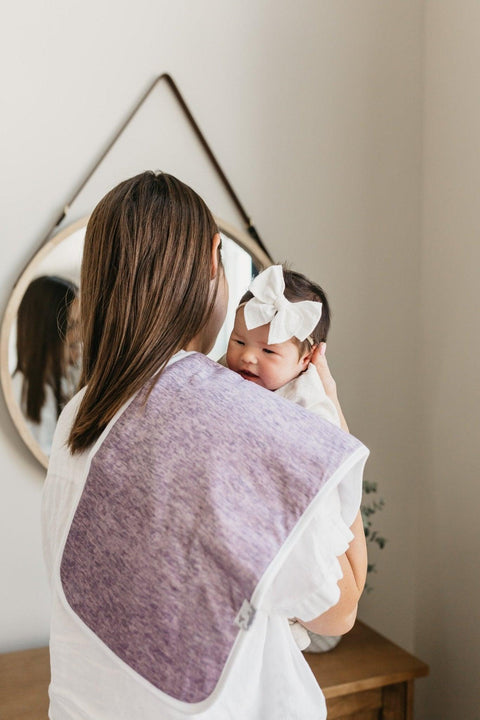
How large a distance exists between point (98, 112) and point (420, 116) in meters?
0.90

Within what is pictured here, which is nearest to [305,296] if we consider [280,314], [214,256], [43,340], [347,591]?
[280,314]

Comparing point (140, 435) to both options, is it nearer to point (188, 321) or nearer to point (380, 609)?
point (188, 321)

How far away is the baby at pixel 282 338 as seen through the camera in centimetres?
112

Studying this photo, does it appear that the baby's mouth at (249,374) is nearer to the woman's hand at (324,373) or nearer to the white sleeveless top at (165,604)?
the woman's hand at (324,373)

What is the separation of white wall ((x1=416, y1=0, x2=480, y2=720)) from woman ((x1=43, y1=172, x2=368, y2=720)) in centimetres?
105

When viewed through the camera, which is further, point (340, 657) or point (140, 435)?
point (340, 657)

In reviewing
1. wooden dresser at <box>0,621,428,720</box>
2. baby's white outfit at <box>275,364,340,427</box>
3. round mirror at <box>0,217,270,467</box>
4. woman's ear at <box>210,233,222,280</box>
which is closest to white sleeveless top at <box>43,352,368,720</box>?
woman's ear at <box>210,233,222,280</box>

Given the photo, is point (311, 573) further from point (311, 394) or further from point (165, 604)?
point (311, 394)

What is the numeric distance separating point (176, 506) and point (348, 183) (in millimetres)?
1409

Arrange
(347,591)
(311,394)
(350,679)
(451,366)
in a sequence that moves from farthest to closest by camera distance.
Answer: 1. (451,366)
2. (350,679)
3. (311,394)
4. (347,591)

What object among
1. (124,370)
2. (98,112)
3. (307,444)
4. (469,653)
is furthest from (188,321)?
(469,653)

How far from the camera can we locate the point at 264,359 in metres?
1.17

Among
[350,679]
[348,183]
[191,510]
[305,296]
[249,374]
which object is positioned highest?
[348,183]

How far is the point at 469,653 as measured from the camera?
6.05 ft
